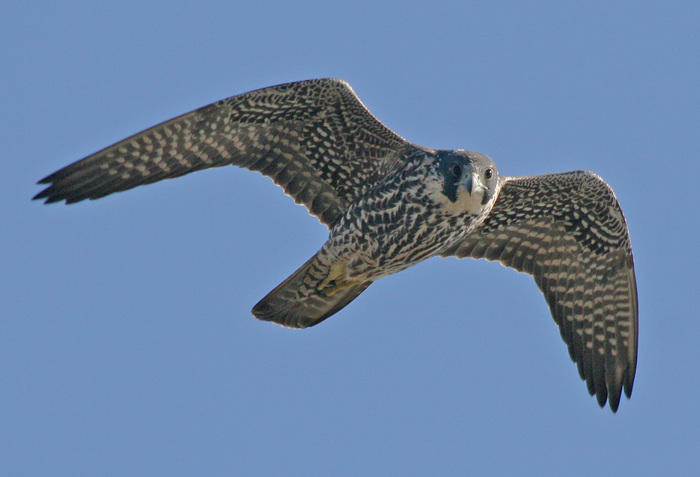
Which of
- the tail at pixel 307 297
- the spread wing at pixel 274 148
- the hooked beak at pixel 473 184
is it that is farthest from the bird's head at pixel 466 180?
the tail at pixel 307 297

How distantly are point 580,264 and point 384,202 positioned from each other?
2255mm

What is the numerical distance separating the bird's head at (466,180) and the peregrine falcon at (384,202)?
0.01 metres

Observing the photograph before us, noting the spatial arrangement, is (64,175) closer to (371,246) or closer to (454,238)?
(371,246)

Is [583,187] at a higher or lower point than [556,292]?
higher

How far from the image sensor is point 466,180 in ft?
29.4

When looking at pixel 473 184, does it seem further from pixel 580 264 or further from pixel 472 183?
pixel 580 264

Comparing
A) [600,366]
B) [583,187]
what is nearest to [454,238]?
[583,187]

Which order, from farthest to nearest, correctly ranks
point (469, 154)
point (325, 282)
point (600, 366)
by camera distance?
1. point (600, 366)
2. point (325, 282)
3. point (469, 154)

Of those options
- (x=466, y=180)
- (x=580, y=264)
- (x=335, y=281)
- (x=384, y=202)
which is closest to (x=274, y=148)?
(x=384, y=202)

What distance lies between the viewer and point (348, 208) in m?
9.91

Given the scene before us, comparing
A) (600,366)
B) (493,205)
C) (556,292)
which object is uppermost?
(493,205)

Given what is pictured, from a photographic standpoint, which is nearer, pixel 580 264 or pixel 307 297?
pixel 307 297

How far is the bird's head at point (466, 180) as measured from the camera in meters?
8.97

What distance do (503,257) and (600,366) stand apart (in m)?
1.34
